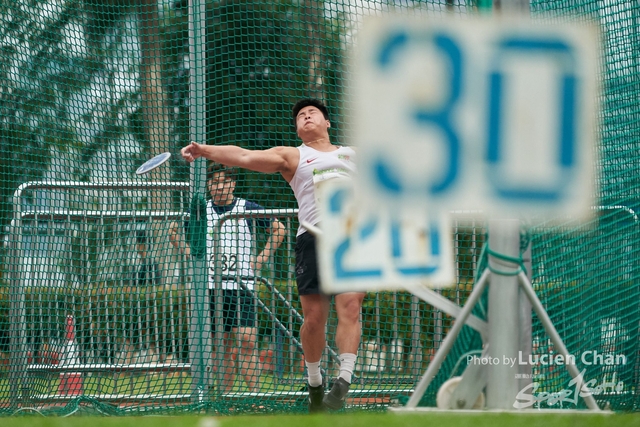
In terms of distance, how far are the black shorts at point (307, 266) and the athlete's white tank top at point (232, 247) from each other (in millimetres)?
1000

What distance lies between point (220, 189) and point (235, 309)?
0.83m

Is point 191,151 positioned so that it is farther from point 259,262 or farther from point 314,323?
point 259,262

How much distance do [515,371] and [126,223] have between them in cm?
378

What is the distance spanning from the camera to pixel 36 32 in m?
5.97

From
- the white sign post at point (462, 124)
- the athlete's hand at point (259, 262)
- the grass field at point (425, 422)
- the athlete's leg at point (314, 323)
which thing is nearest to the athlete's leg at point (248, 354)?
the athlete's hand at point (259, 262)

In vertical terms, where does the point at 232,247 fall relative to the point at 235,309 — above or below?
above

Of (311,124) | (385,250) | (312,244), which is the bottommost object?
(385,250)

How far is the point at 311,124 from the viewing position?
5.12 m

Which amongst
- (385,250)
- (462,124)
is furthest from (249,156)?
(462,124)

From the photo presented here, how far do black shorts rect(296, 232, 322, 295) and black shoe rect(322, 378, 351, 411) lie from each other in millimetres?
509

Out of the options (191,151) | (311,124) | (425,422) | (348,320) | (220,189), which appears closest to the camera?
(425,422)

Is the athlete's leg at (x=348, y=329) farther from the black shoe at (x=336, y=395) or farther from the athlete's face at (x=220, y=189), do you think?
the athlete's face at (x=220, y=189)

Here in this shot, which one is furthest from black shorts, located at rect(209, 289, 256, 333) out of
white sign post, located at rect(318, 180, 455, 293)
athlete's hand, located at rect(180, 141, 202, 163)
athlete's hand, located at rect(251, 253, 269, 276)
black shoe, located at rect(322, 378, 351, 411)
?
white sign post, located at rect(318, 180, 455, 293)

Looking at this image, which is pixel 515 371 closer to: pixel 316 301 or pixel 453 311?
pixel 453 311
